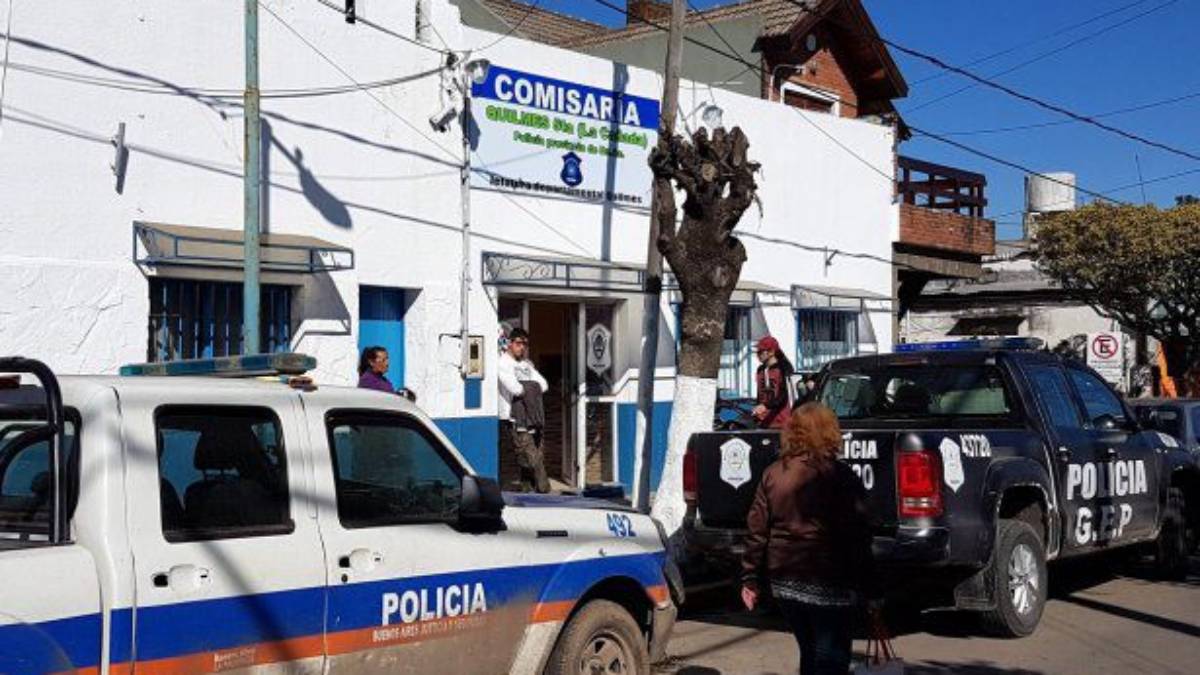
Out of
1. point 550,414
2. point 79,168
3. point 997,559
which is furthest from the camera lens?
point 550,414

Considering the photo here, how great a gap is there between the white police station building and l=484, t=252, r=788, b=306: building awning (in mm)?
40

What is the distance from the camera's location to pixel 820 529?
544 centimetres

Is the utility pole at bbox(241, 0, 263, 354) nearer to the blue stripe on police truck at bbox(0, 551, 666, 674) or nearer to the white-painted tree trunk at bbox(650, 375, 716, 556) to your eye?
the white-painted tree trunk at bbox(650, 375, 716, 556)

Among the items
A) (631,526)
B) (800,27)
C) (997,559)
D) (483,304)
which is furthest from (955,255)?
(631,526)

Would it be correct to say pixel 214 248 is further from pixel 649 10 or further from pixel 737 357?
pixel 649 10

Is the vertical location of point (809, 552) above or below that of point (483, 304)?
below

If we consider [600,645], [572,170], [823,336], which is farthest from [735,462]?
[823,336]

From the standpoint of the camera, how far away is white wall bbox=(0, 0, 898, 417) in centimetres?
1024

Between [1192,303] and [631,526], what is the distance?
2290 centimetres

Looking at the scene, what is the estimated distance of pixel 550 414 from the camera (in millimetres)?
15438

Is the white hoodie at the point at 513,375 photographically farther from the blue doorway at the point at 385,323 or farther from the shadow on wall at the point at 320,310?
the shadow on wall at the point at 320,310

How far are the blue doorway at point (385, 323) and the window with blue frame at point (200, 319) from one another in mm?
1037

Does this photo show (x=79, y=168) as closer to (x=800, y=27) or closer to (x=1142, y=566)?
(x=1142, y=566)

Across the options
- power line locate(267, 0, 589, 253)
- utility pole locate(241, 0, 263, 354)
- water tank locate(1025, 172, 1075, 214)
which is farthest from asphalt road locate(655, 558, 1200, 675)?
water tank locate(1025, 172, 1075, 214)
